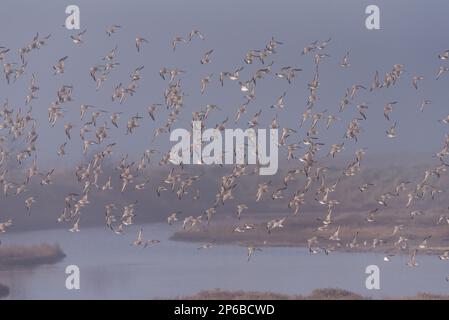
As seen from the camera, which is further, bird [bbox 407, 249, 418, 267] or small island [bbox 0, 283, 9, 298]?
small island [bbox 0, 283, 9, 298]

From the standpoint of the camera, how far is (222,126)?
92.5ft

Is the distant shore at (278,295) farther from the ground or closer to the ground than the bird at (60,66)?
closer to the ground

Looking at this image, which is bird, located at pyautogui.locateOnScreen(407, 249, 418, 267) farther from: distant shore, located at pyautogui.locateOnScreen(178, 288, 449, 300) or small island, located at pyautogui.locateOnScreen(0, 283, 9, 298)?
small island, located at pyautogui.locateOnScreen(0, 283, 9, 298)

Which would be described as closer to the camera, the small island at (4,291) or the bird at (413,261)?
the bird at (413,261)

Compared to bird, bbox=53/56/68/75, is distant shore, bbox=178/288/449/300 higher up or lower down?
lower down

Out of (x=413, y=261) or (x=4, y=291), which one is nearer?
(x=413, y=261)

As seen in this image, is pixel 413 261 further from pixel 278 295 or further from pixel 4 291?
pixel 4 291

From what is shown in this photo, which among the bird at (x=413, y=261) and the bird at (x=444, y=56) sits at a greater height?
the bird at (x=444, y=56)

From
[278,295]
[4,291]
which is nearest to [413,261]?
[278,295]

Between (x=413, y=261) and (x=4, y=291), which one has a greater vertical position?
(x=413, y=261)

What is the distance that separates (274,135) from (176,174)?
11.4ft

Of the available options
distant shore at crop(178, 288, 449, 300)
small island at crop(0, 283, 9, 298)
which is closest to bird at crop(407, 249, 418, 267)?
distant shore at crop(178, 288, 449, 300)

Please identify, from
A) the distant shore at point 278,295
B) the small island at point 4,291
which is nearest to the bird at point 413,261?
the distant shore at point 278,295

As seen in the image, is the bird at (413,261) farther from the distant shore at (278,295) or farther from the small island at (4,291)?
the small island at (4,291)
